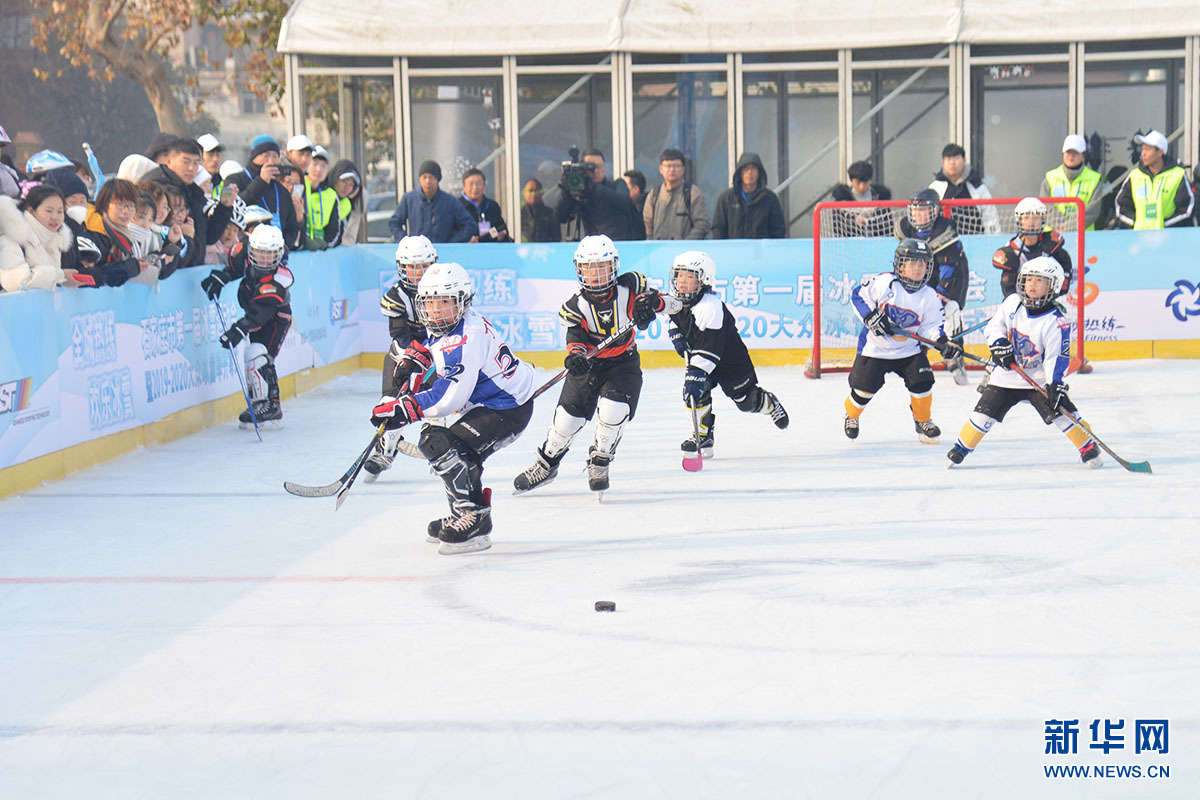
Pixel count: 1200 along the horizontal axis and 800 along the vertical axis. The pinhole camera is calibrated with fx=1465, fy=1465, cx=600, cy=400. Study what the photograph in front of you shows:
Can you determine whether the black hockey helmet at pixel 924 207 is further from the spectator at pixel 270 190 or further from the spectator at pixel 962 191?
the spectator at pixel 270 190

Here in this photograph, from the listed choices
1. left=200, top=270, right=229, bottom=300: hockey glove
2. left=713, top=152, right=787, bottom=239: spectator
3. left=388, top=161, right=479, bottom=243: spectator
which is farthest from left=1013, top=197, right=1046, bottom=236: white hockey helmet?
left=200, top=270, right=229, bottom=300: hockey glove

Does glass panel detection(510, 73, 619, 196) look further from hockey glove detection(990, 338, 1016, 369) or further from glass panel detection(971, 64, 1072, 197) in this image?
hockey glove detection(990, 338, 1016, 369)

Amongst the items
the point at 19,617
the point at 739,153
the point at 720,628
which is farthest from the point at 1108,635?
the point at 739,153

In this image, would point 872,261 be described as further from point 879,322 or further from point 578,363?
point 578,363

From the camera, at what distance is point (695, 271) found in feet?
24.4

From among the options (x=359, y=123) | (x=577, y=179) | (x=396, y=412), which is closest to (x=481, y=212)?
(x=577, y=179)

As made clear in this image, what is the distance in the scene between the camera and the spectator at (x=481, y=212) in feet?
38.7

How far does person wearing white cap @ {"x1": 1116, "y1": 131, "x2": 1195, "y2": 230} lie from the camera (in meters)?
11.4

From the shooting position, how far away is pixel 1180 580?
17.0 ft

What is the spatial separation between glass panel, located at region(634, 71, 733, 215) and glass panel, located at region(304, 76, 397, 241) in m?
2.32

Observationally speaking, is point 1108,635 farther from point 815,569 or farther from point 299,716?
point 299,716

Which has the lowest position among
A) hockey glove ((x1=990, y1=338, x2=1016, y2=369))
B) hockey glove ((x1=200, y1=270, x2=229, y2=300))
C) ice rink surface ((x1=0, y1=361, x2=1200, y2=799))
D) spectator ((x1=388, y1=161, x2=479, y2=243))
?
ice rink surface ((x1=0, y1=361, x2=1200, y2=799))

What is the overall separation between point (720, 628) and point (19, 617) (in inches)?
93.5

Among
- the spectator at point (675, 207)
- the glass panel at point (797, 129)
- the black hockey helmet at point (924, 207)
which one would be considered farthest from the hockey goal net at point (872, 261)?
the glass panel at point (797, 129)
